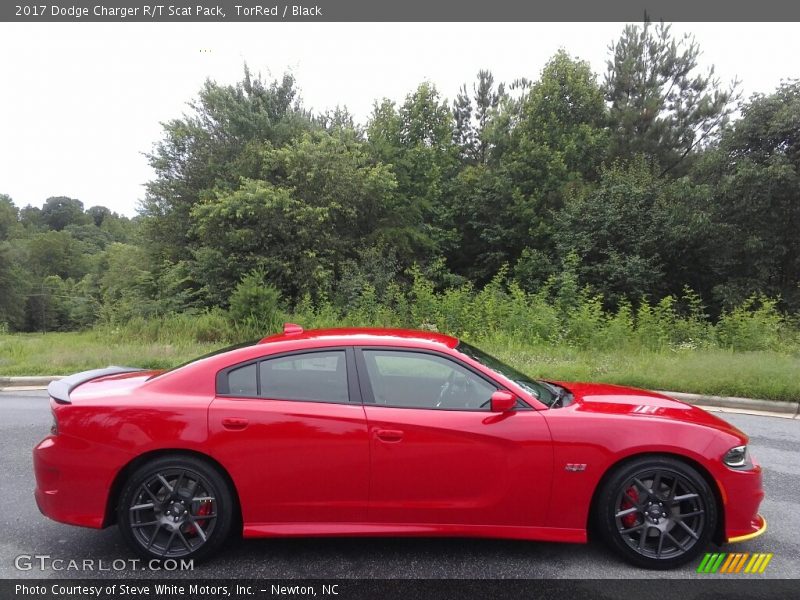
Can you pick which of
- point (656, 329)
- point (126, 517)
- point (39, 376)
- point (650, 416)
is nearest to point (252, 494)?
point (126, 517)

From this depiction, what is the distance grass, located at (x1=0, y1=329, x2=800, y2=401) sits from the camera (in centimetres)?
740

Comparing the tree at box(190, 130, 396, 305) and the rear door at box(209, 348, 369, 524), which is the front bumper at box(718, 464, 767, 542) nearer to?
the rear door at box(209, 348, 369, 524)

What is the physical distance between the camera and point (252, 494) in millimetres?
3143

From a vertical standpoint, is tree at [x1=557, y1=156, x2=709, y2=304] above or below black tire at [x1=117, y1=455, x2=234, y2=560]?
above

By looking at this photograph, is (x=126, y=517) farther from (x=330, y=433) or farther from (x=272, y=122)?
(x=272, y=122)

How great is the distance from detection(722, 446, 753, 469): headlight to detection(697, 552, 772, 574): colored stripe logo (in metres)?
0.58

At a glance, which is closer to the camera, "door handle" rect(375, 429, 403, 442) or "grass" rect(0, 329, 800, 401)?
"door handle" rect(375, 429, 403, 442)

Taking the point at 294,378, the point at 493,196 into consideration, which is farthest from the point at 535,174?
the point at 294,378

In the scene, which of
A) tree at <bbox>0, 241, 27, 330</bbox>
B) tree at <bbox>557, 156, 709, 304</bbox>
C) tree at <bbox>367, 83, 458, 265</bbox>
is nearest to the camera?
tree at <bbox>557, 156, 709, 304</bbox>

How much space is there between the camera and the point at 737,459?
3123 mm

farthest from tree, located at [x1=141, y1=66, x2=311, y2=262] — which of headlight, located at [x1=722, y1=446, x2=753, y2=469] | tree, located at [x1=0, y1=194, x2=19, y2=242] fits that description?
tree, located at [x1=0, y1=194, x2=19, y2=242]

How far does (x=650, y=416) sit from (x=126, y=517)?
3256 mm

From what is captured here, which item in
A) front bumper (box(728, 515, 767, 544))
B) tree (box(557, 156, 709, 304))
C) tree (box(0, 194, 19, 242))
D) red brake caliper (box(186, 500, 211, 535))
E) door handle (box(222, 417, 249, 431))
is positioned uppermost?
tree (box(0, 194, 19, 242))

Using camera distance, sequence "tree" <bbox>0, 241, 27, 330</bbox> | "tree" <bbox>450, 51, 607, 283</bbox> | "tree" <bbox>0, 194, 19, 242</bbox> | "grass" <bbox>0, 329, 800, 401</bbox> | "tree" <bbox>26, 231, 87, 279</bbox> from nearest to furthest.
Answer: "grass" <bbox>0, 329, 800, 401</bbox> < "tree" <bbox>450, 51, 607, 283</bbox> < "tree" <bbox>0, 241, 27, 330</bbox> < "tree" <bbox>26, 231, 87, 279</bbox> < "tree" <bbox>0, 194, 19, 242</bbox>
